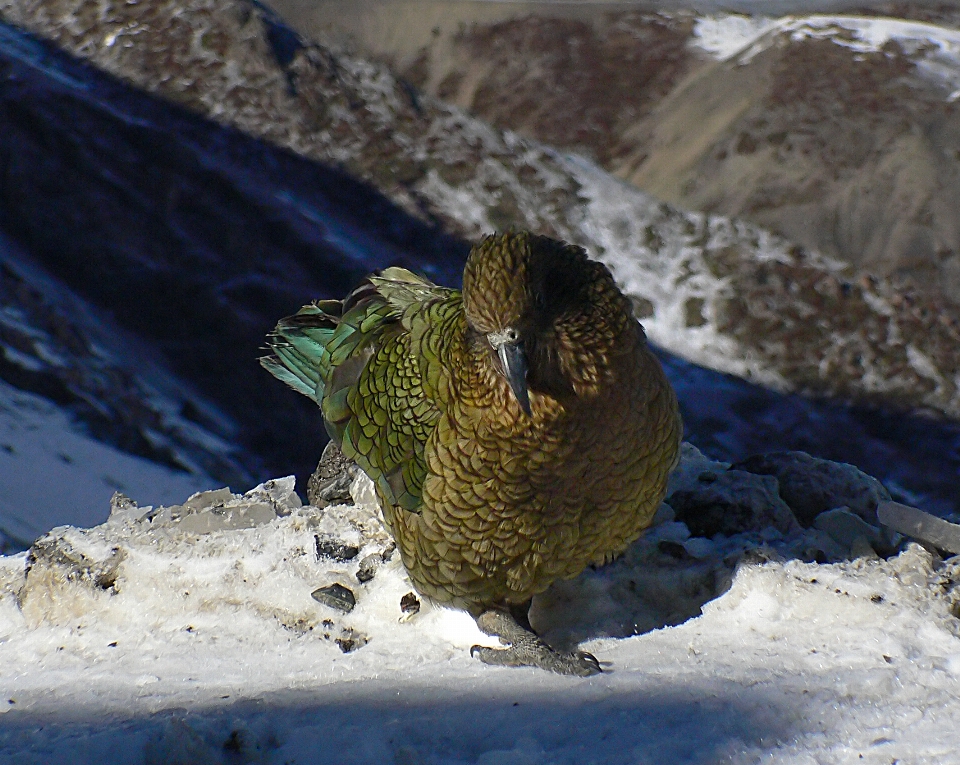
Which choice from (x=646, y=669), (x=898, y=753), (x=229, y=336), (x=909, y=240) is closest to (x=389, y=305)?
(x=646, y=669)

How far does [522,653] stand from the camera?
2877 mm

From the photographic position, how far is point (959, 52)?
360 inches

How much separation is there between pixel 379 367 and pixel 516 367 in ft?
2.92

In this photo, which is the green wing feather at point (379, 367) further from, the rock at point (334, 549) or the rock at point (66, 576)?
the rock at point (66, 576)

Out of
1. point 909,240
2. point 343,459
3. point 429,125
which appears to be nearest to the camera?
point 343,459

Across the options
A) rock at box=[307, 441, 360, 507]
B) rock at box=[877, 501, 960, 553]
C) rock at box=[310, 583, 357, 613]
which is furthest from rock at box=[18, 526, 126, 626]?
rock at box=[877, 501, 960, 553]

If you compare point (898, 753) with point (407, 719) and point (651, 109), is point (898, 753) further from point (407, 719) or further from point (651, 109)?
point (651, 109)

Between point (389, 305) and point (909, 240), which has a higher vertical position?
point (389, 305)

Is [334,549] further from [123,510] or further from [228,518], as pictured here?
[123,510]

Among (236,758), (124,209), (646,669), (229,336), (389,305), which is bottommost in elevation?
(229,336)

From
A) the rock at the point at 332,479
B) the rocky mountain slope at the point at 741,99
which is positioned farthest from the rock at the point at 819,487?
the rocky mountain slope at the point at 741,99

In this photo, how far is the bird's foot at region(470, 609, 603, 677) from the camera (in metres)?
2.75

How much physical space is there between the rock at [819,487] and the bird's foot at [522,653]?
1.29 m

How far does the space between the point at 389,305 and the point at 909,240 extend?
21.8 feet
